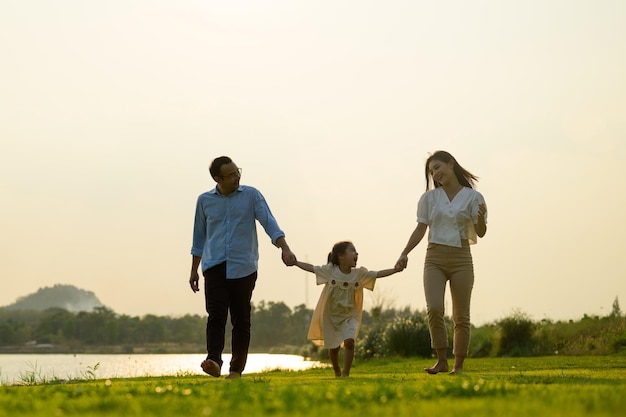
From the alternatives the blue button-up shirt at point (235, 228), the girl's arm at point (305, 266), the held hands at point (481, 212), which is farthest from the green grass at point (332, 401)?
the held hands at point (481, 212)

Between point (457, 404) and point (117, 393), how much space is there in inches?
90.4

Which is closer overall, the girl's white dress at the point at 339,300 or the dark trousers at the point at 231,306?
the dark trousers at the point at 231,306

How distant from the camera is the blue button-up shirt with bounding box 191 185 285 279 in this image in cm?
860

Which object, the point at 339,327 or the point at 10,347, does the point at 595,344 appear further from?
the point at 10,347

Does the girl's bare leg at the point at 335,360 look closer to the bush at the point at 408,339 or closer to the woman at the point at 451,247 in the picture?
the woman at the point at 451,247

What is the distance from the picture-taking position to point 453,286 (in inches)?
362

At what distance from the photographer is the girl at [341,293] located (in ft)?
31.6

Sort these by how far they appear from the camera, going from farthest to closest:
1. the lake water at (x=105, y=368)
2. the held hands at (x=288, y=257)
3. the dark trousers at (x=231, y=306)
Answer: the lake water at (x=105, y=368)
the held hands at (x=288, y=257)
the dark trousers at (x=231, y=306)

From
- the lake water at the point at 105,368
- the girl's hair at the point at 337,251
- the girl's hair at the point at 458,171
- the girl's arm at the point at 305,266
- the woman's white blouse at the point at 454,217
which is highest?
the girl's hair at the point at 458,171

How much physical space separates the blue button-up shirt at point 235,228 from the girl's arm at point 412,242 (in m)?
1.43

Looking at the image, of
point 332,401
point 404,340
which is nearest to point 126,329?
point 404,340

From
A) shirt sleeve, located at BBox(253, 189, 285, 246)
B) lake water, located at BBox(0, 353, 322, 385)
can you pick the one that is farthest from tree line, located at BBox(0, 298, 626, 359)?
shirt sleeve, located at BBox(253, 189, 285, 246)

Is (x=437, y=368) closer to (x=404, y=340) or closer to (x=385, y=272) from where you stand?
(x=385, y=272)

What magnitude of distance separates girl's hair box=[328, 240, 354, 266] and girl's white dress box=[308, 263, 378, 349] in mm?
60
